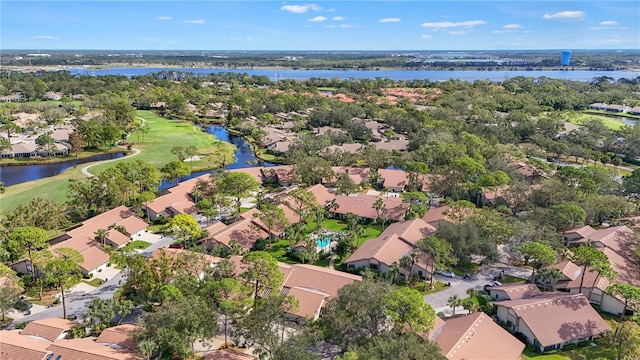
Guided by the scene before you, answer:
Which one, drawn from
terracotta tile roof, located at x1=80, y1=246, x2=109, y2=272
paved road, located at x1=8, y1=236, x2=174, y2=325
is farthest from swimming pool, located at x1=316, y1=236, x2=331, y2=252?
terracotta tile roof, located at x1=80, y1=246, x2=109, y2=272

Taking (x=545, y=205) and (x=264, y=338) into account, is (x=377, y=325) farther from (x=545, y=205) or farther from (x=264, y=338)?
(x=545, y=205)

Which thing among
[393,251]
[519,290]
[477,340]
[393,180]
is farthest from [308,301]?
[393,180]

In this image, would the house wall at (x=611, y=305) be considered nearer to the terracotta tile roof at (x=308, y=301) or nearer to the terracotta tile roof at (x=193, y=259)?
the terracotta tile roof at (x=308, y=301)

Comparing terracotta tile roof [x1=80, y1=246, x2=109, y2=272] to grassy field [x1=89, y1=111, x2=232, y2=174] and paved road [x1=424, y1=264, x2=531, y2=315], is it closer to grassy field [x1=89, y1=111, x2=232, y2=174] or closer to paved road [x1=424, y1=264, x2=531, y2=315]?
paved road [x1=424, y1=264, x2=531, y2=315]

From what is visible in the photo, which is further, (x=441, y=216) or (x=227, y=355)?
(x=441, y=216)

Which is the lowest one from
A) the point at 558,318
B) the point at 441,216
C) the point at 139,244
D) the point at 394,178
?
the point at 139,244

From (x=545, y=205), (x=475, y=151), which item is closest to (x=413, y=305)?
(x=545, y=205)

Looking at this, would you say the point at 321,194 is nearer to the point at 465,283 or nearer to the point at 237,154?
the point at 465,283
